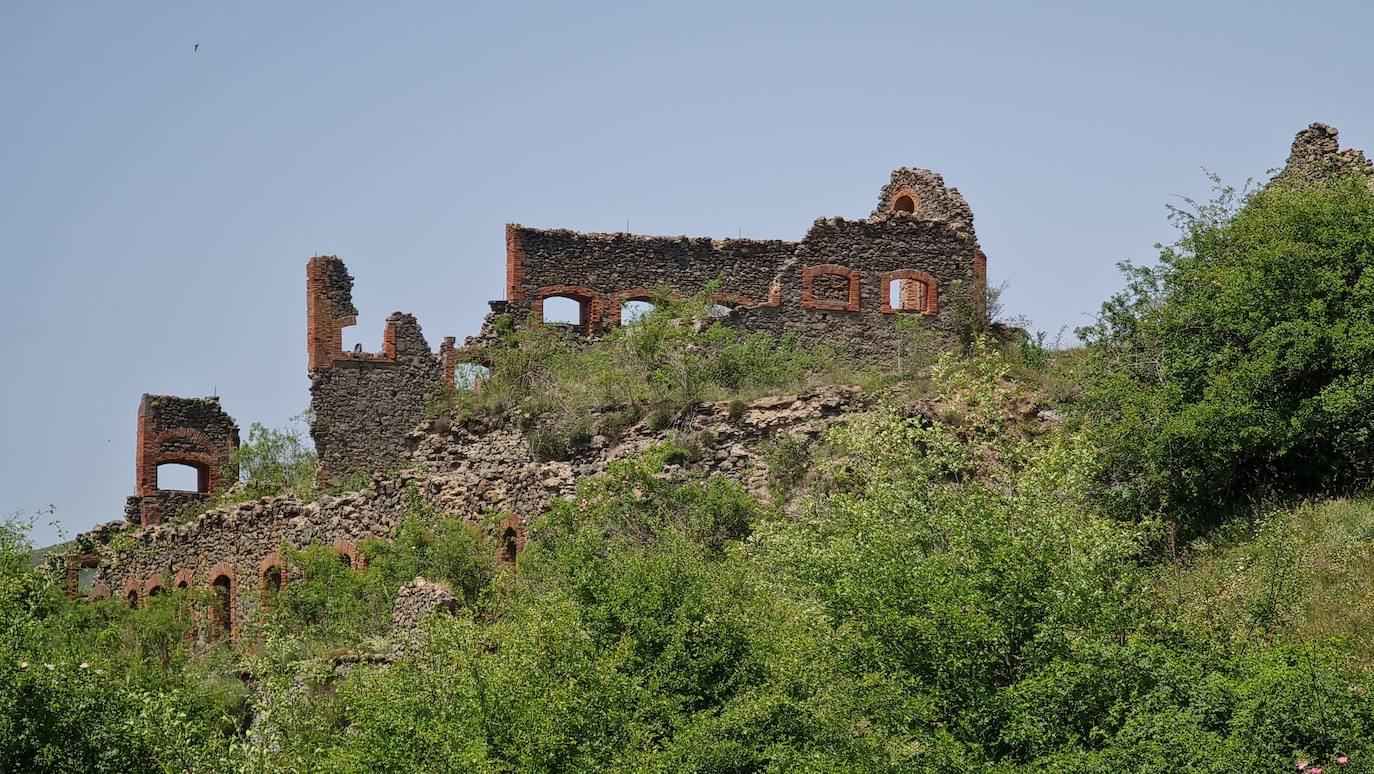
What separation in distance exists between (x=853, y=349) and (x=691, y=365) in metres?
3.26

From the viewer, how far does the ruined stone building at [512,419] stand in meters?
31.2

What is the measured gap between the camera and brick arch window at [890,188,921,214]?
37.5 meters

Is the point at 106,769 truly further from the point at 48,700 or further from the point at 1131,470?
the point at 1131,470

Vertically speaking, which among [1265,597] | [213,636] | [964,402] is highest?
[964,402]

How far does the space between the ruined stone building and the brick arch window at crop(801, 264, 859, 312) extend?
34 millimetres

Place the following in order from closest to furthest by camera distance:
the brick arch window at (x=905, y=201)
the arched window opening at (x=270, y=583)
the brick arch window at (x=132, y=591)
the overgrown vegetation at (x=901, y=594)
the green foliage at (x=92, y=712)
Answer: the overgrown vegetation at (x=901, y=594) → the green foliage at (x=92, y=712) → the arched window opening at (x=270, y=583) → the brick arch window at (x=905, y=201) → the brick arch window at (x=132, y=591)

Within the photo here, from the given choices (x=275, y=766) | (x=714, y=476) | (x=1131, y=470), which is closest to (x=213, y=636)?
(x=714, y=476)

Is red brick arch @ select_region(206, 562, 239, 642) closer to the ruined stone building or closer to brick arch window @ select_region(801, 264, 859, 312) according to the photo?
the ruined stone building

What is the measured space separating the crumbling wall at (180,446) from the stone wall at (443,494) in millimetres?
2899

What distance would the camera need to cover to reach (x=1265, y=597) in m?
22.1

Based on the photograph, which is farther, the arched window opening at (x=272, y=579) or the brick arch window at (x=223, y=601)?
the brick arch window at (x=223, y=601)

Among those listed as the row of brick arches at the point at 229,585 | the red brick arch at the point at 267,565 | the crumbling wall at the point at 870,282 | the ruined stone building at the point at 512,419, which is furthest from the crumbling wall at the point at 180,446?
the crumbling wall at the point at 870,282

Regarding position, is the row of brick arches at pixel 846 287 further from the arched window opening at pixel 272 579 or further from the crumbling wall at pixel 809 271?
the arched window opening at pixel 272 579

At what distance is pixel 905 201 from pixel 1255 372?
1231 cm
